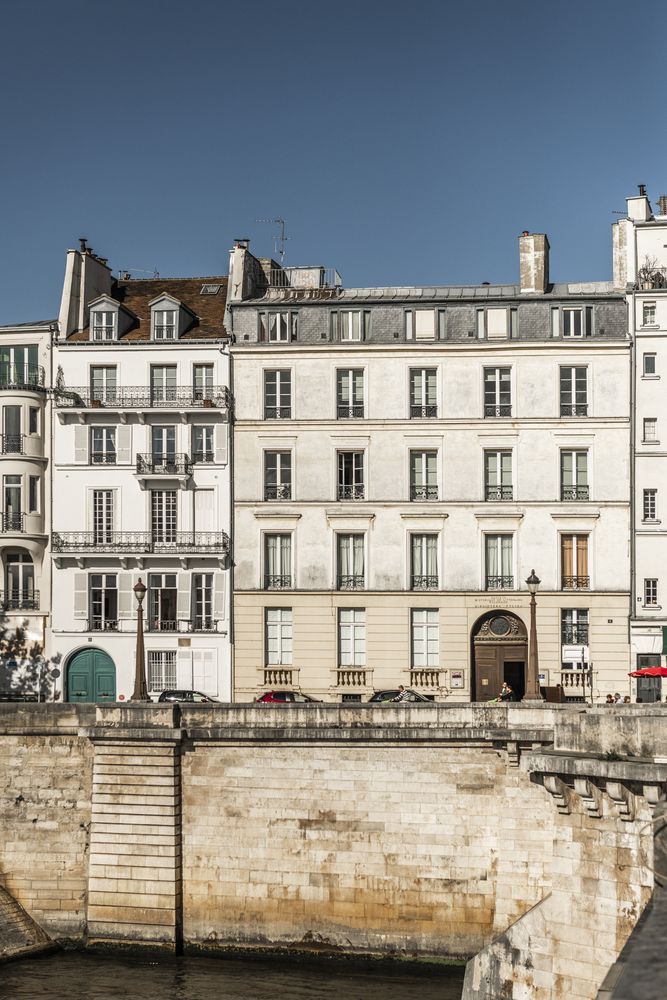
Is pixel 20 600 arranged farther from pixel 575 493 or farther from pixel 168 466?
pixel 575 493

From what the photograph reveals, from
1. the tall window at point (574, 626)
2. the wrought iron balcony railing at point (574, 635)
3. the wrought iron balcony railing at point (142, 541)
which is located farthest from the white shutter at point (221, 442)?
the wrought iron balcony railing at point (574, 635)

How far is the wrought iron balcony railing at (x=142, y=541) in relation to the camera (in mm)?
47500

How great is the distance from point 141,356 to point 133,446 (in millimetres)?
3340

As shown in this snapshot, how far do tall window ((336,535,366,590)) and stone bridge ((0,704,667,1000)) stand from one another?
15053mm

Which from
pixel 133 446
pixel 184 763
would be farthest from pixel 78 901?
pixel 133 446

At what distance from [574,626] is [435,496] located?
6.55 meters

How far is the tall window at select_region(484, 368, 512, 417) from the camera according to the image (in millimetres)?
47312

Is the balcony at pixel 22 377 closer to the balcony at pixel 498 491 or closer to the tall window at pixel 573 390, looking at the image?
the balcony at pixel 498 491

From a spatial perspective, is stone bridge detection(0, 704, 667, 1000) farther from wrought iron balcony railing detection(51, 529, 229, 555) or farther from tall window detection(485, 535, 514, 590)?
tall window detection(485, 535, 514, 590)

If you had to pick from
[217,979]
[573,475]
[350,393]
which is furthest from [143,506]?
[217,979]

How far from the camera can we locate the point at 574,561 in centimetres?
4672

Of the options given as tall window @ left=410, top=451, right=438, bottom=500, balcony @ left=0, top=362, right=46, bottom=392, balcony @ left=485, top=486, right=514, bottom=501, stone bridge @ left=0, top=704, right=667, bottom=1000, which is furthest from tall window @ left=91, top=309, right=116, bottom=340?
stone bridge @ left=0, top=704, right=667, bottom=1000

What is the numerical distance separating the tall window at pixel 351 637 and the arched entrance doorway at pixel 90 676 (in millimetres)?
8230

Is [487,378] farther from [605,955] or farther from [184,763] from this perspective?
[605,955]
